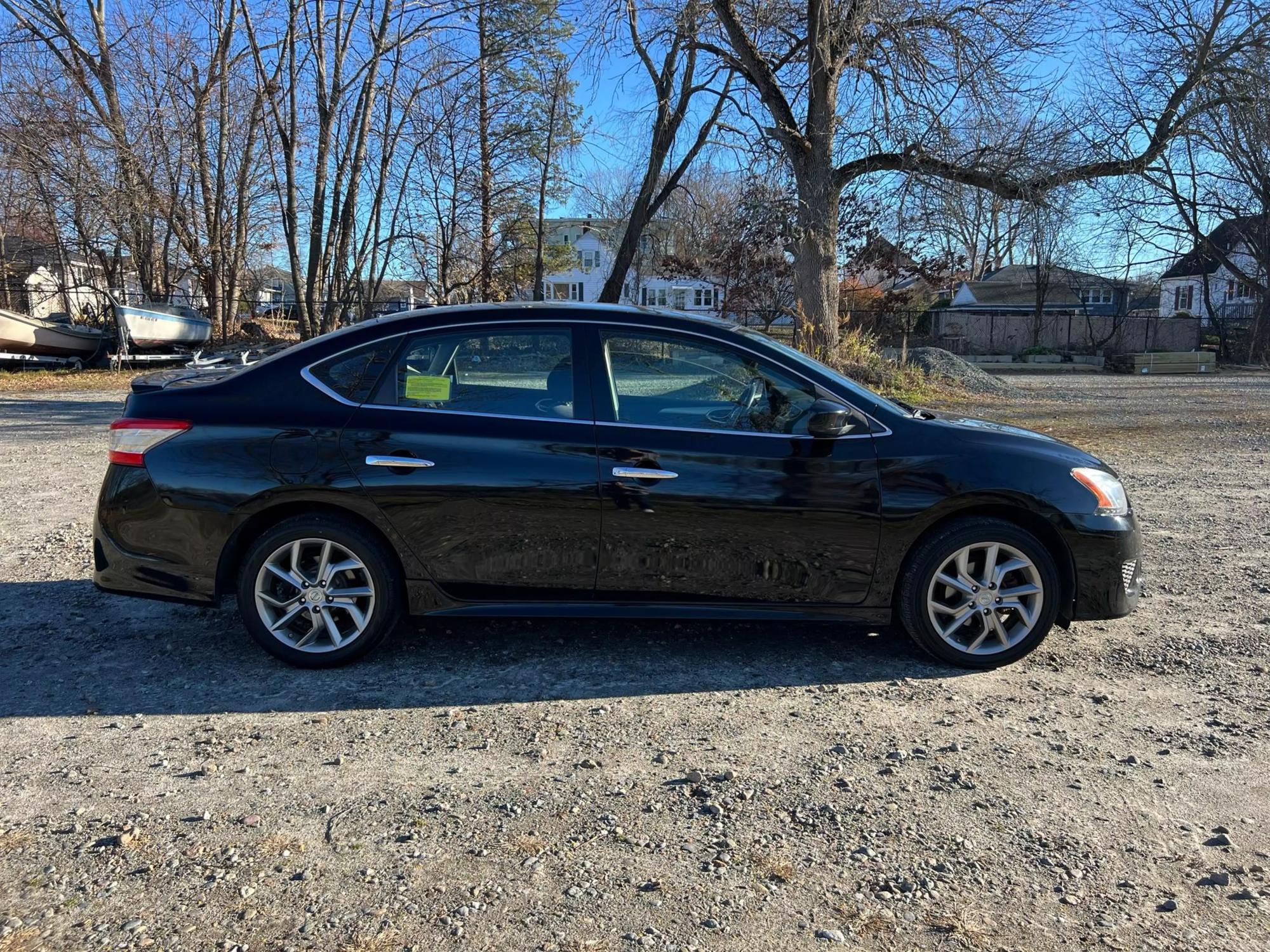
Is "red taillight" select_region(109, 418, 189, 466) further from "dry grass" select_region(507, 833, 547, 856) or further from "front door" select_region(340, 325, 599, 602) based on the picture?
"dry grass" select_region(507, 833, 547, 856)

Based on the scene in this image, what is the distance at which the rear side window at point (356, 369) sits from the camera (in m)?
4.31

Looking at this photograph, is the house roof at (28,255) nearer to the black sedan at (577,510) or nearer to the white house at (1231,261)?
the black sedan at (577,510)

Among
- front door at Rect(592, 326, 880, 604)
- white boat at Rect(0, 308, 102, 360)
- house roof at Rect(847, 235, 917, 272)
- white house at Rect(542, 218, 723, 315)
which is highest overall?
white house at Rect(542, 218, 723, 315)

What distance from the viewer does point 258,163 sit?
28.9m

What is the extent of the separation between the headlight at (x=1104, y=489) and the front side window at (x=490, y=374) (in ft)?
8.34

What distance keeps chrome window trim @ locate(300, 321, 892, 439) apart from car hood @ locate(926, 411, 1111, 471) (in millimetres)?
438

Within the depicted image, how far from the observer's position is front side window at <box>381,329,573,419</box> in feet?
14.1

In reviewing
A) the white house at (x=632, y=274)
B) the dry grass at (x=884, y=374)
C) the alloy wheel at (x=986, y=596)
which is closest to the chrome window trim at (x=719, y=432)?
the alloy wheel at (x=986, y=596)

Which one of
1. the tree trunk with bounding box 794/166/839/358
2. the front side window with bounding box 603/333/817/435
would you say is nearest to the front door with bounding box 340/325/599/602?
the front side window with bounding box 603/333/817/435

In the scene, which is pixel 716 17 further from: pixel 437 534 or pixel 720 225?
pixel 437 534

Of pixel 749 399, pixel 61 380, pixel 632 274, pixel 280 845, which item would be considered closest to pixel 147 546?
pixel 280 845

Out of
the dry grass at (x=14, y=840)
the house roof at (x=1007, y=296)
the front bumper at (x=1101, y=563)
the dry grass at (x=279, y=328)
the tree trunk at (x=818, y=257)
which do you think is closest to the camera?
the dry grass at (x=14, y=840)

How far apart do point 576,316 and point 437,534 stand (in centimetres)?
129

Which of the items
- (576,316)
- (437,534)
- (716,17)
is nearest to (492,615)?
(437,534)
